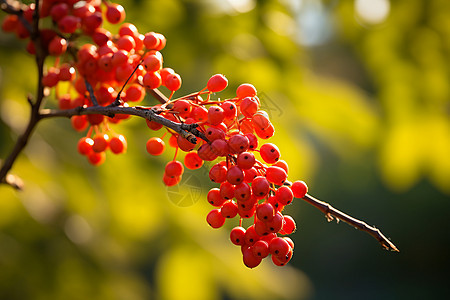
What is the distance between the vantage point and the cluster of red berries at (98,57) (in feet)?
2.46

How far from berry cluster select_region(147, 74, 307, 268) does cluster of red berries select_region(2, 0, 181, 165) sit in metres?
0.12

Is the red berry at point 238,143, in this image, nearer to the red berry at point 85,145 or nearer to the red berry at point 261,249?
the red berry at point 261,249

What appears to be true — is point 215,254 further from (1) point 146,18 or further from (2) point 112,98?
(2) point 112,98

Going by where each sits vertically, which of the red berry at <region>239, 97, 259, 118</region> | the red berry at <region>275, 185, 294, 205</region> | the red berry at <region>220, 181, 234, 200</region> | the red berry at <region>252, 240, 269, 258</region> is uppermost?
the red berry at <region>239, 97, 259, 118</region>

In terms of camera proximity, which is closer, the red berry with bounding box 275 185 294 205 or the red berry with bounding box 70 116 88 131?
the red berry with bounding box 275 185 294 205

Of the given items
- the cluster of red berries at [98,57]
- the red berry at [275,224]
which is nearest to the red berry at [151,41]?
the cluster of red berries at [98,57]

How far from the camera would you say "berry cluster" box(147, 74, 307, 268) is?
1.90 ft

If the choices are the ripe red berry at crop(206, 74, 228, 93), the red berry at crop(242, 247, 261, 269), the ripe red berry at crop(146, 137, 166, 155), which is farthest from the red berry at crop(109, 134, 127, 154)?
the red berry at crop(242, 247, 261, 269)

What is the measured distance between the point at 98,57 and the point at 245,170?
0.35 meters

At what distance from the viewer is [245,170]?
0.61 metres

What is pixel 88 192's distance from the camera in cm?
211

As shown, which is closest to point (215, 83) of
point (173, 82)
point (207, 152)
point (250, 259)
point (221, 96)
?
point (173, 82)

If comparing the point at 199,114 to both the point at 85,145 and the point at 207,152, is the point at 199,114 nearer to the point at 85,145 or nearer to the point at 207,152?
the point at 207,152

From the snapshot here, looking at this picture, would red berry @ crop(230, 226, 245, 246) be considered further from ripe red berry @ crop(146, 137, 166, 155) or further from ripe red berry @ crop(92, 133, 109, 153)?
ripe red berry @ crop(92, 133, 109, 153)
